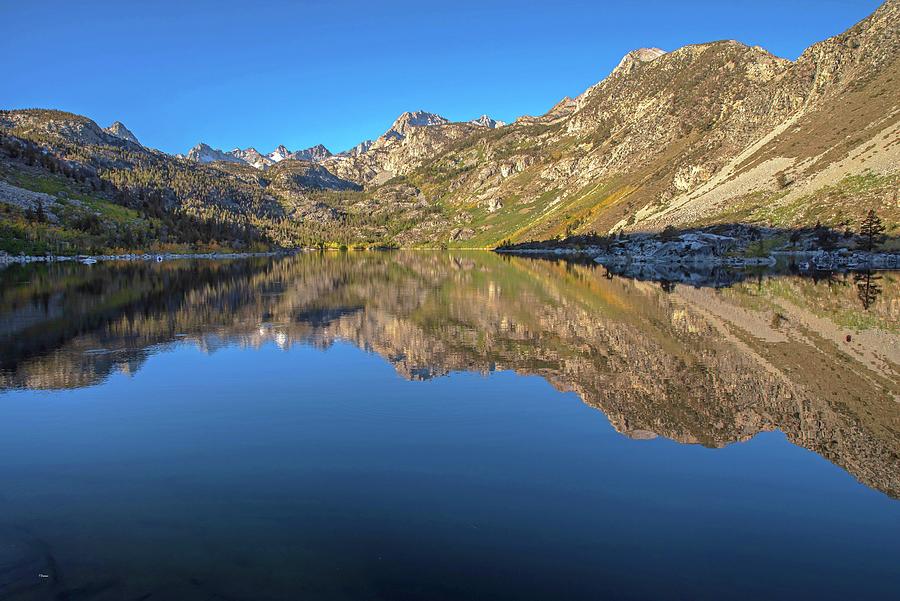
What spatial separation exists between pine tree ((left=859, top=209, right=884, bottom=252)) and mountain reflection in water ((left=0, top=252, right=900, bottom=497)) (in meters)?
53.9

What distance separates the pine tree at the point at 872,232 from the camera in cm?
→ 11427

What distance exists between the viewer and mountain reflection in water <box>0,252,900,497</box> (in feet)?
70.7

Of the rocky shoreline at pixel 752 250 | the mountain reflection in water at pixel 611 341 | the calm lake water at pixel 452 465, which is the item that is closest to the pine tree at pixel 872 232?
the rocky shoreline at pixel 752 250

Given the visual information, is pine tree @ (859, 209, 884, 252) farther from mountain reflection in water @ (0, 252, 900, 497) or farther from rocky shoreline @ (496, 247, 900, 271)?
mountain reflection in water @ (0, 252, 900, 497)

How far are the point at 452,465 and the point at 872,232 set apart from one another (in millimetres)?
130487

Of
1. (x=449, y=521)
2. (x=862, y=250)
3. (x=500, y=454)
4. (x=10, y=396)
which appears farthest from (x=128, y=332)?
(x=862, y=250)

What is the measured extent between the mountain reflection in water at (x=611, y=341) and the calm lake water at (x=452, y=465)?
9.5 inches

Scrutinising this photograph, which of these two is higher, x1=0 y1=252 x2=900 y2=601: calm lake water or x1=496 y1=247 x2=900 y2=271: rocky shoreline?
x1=496 y1=247 x2=900 y2=271: rocky shoreline

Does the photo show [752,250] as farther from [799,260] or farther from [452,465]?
[452,465]

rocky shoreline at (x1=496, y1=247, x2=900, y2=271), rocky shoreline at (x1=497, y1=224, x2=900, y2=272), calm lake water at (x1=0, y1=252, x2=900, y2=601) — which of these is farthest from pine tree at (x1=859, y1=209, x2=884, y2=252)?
calm lake water at (x1=0, y1=252, x2=900, y2=601)

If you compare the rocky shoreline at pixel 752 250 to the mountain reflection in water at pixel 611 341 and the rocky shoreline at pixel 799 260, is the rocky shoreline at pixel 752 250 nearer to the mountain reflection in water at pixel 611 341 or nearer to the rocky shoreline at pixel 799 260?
the rocky shoreline at pixel 799 260

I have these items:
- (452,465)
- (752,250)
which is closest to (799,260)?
(752,250)

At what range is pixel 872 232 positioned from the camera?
114 metres

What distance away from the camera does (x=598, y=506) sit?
14016 mm
